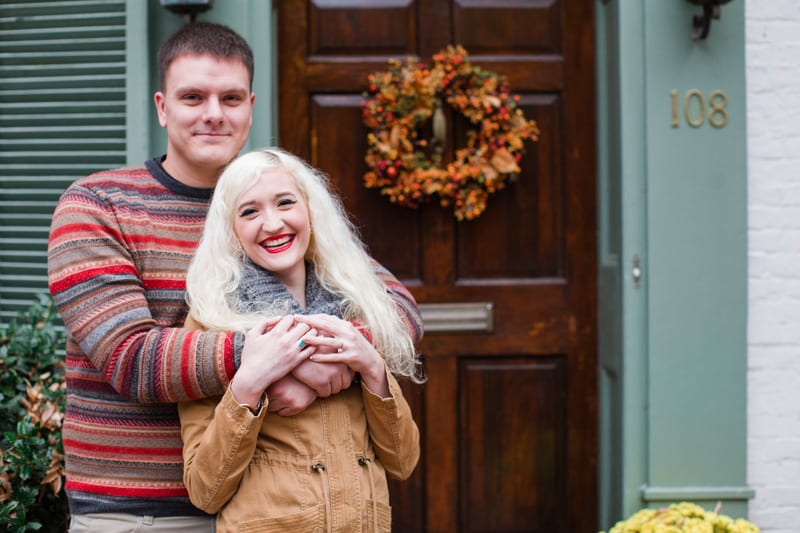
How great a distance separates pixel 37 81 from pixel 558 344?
7.37ft

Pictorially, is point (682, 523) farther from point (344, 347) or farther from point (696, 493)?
point (344, 347)

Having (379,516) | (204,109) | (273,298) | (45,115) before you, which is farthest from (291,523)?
(45,115)

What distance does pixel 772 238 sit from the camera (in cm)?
343

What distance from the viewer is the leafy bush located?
269 centimetres

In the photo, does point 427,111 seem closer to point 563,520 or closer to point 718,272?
point 718,272

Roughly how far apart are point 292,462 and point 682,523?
1.61 metres

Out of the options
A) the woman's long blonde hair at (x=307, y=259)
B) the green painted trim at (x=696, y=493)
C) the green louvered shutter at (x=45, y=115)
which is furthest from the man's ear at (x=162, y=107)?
the green painted trim at (x=696, y=493)

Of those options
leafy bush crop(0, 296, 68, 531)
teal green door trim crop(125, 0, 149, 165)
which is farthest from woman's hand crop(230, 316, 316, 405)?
teal green door trim crop(125, 0, 149, 165)

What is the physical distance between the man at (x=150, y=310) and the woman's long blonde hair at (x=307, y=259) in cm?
8

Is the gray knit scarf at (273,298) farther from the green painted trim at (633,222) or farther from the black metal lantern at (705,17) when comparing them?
the black metal lantern at (705,17)

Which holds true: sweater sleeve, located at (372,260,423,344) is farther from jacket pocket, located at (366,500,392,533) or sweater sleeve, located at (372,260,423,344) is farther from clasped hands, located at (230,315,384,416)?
jacket pocket, located at (366,500,392,533)

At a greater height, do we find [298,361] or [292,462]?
[298,361]

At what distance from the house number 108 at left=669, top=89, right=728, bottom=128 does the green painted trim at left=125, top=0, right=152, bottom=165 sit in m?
1.89

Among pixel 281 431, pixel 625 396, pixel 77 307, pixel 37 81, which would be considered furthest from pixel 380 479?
pixel 37 81
